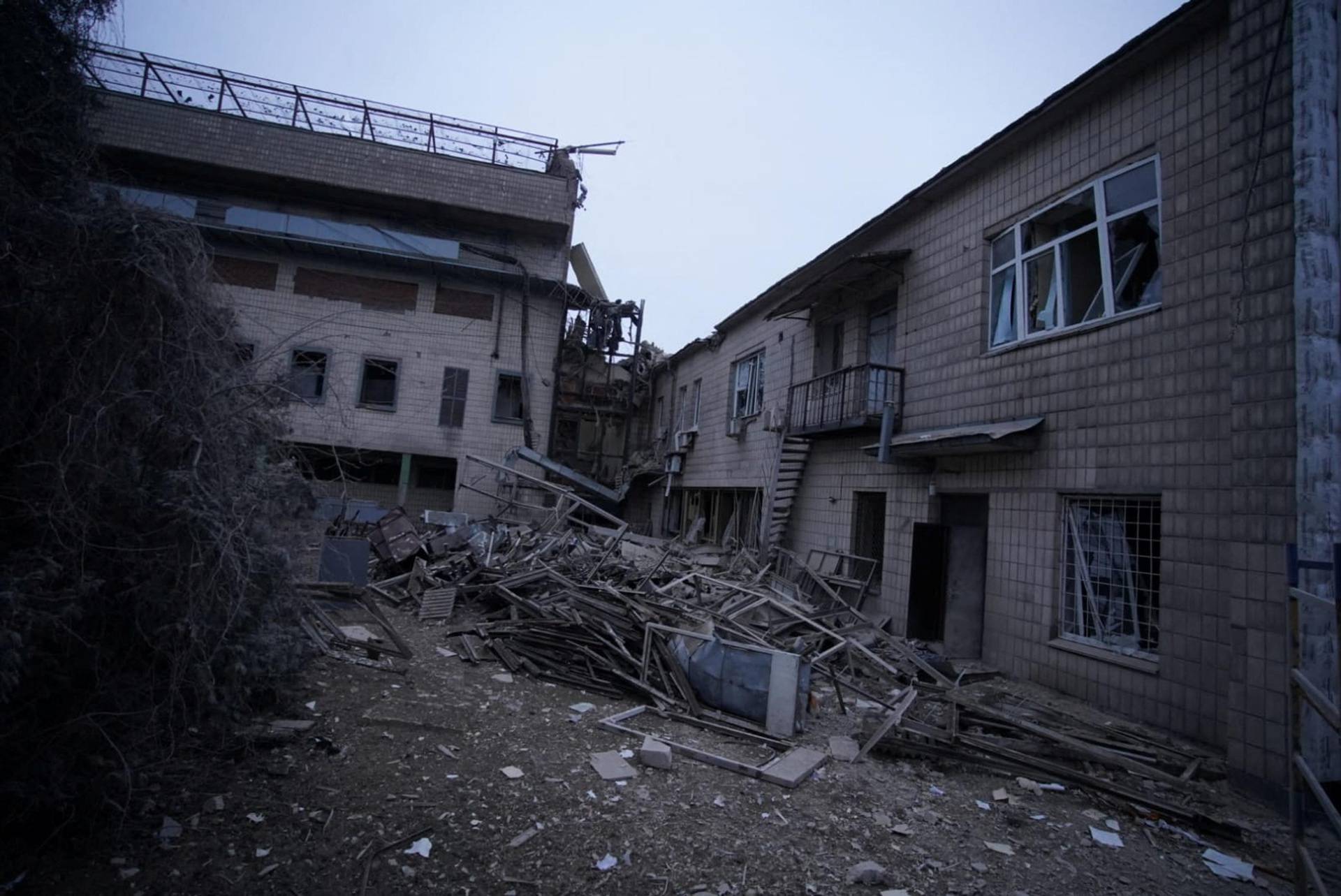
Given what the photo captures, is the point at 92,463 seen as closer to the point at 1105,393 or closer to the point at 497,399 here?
the point at 1105,393

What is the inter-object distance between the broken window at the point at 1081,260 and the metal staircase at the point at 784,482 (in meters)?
4.94

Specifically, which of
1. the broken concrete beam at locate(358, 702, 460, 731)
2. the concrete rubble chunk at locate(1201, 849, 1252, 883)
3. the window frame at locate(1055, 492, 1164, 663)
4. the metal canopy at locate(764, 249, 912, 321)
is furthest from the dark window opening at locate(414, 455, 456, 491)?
the concrete rubble chunk at locate(1201, 849, 1252, 883)

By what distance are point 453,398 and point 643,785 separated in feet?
54.9

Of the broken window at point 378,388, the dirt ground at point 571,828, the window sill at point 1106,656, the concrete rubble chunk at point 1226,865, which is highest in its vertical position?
the broken window at point 378,388

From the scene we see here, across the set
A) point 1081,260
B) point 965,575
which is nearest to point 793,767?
point 965,575

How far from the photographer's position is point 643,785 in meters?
4.44

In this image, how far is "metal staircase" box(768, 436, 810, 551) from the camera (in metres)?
12.8

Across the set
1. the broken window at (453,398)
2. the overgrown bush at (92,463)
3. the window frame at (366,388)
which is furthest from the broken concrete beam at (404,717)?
the window frame at (366,388)

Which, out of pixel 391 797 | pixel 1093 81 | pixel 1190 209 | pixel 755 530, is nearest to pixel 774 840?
pixel 391 797

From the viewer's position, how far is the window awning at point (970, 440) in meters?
7.49

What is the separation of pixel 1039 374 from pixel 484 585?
25.8ft

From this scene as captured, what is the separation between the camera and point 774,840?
150 inches

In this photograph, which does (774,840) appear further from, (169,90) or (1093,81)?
(169,90)

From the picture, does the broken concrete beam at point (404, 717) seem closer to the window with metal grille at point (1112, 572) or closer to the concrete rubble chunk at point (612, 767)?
the concrete rubble chunk at point (612, 767)
